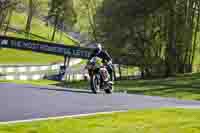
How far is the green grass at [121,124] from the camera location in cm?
1013

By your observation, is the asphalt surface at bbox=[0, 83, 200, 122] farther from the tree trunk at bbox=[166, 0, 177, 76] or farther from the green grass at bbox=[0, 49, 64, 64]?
the green grass at bbox=[0, 49, 64, 64]

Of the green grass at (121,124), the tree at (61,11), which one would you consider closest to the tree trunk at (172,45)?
the green grass at (121,124)

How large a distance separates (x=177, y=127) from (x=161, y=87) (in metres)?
24.2

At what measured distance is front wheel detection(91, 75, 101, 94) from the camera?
2081 cm

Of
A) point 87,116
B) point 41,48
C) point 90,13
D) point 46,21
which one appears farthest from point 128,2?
point 46,21

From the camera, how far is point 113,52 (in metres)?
51.8

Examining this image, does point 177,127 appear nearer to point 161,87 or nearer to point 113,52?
point 161,87

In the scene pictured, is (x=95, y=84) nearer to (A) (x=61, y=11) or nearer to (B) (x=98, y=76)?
(B) (x=98, y=76)

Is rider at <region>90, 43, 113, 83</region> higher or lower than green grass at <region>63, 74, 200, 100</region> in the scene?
higher

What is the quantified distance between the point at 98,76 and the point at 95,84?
348 mm

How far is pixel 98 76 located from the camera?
21047 mm

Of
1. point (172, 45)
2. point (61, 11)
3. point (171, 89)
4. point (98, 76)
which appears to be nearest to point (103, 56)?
point (98, 76)

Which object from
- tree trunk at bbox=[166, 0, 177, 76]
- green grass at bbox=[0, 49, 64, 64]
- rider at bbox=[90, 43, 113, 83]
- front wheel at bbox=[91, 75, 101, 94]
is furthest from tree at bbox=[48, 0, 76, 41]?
front wheel at bbox=[91, 75, 101, 94]

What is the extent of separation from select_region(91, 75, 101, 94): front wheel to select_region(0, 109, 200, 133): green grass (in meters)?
7.56
